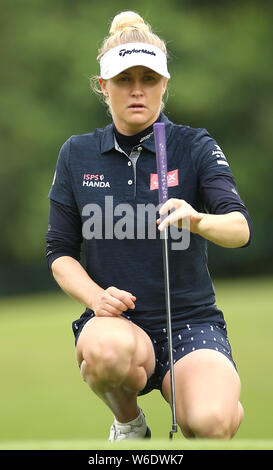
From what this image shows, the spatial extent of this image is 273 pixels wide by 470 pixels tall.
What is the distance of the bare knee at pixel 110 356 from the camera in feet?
12.9

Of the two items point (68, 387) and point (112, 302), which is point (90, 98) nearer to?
point (68, 387)

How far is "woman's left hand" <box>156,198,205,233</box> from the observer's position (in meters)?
3.73

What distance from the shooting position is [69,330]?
1327 centimetres

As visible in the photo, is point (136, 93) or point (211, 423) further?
point (136, 93)

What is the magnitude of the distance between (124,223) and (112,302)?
0.49m

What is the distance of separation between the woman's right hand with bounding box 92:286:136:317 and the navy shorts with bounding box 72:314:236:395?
0.90 ft

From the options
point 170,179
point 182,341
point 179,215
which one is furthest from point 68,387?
point 179,215

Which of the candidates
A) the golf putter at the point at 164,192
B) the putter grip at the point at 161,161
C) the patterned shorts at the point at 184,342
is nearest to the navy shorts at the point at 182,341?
the patterned shorts at the point at 184,342

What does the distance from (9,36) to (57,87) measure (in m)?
2.70

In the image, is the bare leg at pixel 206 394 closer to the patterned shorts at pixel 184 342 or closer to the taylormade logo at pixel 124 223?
the patterned shorts at pixel 184 342

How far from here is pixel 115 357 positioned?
3928 millimetres
